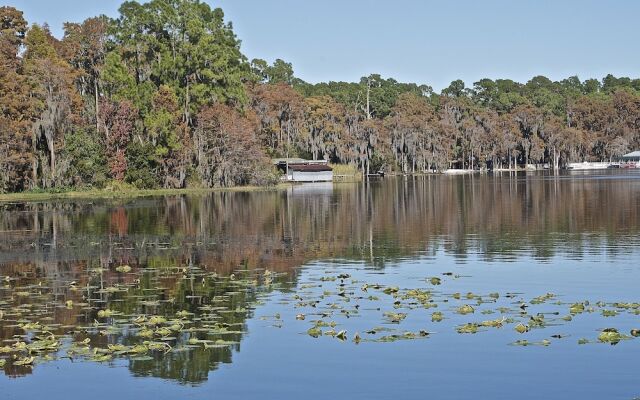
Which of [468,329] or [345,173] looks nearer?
[468,329]

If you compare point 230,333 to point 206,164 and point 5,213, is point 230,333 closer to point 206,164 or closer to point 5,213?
point 5,213

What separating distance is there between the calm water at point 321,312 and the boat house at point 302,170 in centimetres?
8136

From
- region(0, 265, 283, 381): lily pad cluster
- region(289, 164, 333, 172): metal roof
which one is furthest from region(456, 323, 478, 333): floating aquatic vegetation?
region(289, 164, 333, 172): metal roof

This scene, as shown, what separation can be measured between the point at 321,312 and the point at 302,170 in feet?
347

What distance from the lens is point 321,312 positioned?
2195 cm

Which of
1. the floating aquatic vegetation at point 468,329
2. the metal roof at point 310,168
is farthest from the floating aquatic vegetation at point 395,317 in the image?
the metal roof at point 310,168

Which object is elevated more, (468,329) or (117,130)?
(117,130)

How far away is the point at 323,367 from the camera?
16953 mm

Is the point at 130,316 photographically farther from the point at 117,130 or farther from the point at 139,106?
the point at 139,106

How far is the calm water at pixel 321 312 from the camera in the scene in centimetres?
1600

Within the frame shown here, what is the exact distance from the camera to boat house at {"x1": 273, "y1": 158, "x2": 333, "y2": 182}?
126750 mm

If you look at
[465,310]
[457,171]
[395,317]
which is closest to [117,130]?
[465,310]

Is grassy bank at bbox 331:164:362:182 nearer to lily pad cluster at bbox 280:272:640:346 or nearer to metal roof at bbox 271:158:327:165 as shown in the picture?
metal roof at bbox 271:158:327:165

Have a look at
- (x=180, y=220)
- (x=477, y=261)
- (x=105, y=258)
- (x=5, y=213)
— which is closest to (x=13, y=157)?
(x=5, y=213)
